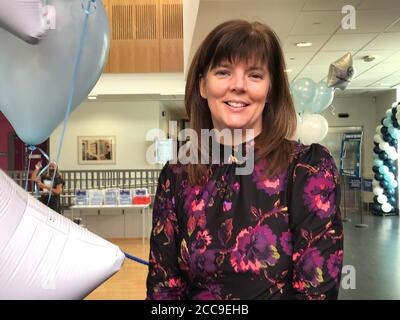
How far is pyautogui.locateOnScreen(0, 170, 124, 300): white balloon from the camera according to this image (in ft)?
2.23

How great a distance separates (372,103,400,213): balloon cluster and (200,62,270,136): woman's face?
842 centimetres

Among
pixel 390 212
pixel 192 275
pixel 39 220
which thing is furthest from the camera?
pixel 390 212

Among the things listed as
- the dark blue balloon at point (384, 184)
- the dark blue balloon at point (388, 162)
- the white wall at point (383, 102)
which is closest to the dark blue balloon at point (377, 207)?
the dark blue balloon at point (384, 184)

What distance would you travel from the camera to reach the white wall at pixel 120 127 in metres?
10.1

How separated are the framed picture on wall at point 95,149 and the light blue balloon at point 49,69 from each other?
9.01m

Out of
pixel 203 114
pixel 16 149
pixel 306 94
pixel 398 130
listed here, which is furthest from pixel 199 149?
pixel 16 149

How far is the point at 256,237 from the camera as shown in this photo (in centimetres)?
83

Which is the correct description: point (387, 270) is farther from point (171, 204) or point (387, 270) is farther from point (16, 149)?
point (16, 149)

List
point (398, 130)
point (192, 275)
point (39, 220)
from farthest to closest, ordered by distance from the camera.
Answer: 1. point (398, 130)
2. point (192, 275)
3. point (39, 220)

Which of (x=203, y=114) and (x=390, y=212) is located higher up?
(x=203, y=114)

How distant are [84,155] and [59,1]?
368 inches

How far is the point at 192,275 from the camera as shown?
0.87 metres

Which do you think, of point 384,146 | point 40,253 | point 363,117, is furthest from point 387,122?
point 40,253

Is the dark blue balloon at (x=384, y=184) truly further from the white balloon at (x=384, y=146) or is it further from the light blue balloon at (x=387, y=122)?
the light blue balloon at (x=387, y=122)
